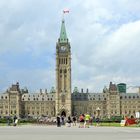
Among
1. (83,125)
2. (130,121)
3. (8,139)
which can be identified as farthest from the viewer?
(130,121)

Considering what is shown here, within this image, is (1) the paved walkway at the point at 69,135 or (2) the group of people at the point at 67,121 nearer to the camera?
(1) the paved walkway at the point at 69,135

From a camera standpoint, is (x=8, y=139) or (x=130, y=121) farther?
(x=130, y=121)

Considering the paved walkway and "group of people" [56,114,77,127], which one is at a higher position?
"group of people" [56,114,77,127]

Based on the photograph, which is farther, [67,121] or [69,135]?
[67,121]

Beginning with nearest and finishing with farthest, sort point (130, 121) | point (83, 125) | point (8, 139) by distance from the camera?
point (8, 139), point (83, 125), point (130, 121)

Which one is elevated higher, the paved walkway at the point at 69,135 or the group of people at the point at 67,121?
the group of people at the point at 67,121

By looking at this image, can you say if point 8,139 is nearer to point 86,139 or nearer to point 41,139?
point 41,139

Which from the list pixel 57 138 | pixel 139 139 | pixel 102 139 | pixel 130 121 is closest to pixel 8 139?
pixel 57 138

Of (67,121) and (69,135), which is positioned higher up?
(67,121)

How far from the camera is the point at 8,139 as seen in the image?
33.2 metres

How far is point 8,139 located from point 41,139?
204cm

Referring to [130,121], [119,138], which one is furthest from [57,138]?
[130,121]

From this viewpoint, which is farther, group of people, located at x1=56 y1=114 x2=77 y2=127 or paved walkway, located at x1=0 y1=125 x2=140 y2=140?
group of people, located at x1=56 y1=114 x2=77 y2=127

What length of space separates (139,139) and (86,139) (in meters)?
3.36
